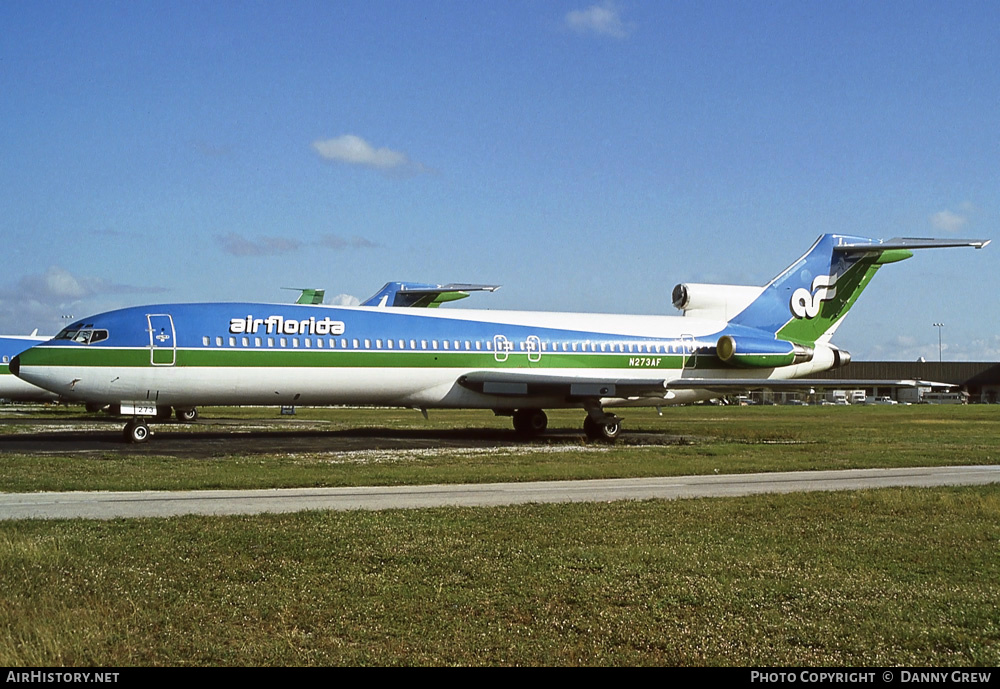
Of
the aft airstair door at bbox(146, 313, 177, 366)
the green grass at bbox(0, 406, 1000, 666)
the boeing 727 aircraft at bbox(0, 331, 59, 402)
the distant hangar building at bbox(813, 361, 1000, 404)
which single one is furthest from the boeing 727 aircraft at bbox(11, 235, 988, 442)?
the distant hangar building at bbox(813, 361, 1000, 404)

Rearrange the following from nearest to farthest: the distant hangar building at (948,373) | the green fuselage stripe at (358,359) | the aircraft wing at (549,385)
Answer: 1. the green fuselage stripe at (358,359)
2. the aircraft wing at (549,385)
3. the distant hangar building at (948,373)

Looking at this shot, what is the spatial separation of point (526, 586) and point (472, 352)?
22.7m

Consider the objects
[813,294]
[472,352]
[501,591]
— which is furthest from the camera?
[813,294]

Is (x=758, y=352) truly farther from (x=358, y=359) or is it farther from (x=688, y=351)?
(x=358, y=359)

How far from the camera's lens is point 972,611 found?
308 inches

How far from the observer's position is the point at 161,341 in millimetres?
26984

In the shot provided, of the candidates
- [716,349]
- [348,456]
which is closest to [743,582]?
[348,456]

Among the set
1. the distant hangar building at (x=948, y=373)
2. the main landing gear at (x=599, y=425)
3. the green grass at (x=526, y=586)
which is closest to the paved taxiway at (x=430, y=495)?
the green grass at (x=526, y=586)

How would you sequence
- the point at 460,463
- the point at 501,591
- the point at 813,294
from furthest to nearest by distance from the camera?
the point at 813,294 → the point at 460,463 → the point at 501,591

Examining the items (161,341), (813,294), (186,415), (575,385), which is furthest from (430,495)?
(186,415)

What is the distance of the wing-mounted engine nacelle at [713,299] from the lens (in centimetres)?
3641

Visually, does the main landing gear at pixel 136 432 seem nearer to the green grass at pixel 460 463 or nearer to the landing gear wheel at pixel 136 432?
the landing gear wheel at pixel 136 432

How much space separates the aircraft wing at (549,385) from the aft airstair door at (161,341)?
29.8ft

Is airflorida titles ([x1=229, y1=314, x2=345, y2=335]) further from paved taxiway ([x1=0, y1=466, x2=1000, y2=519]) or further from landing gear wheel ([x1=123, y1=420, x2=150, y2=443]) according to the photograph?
paved taxiway ([x1=0, y1=466, x2=1000, y2=519])
